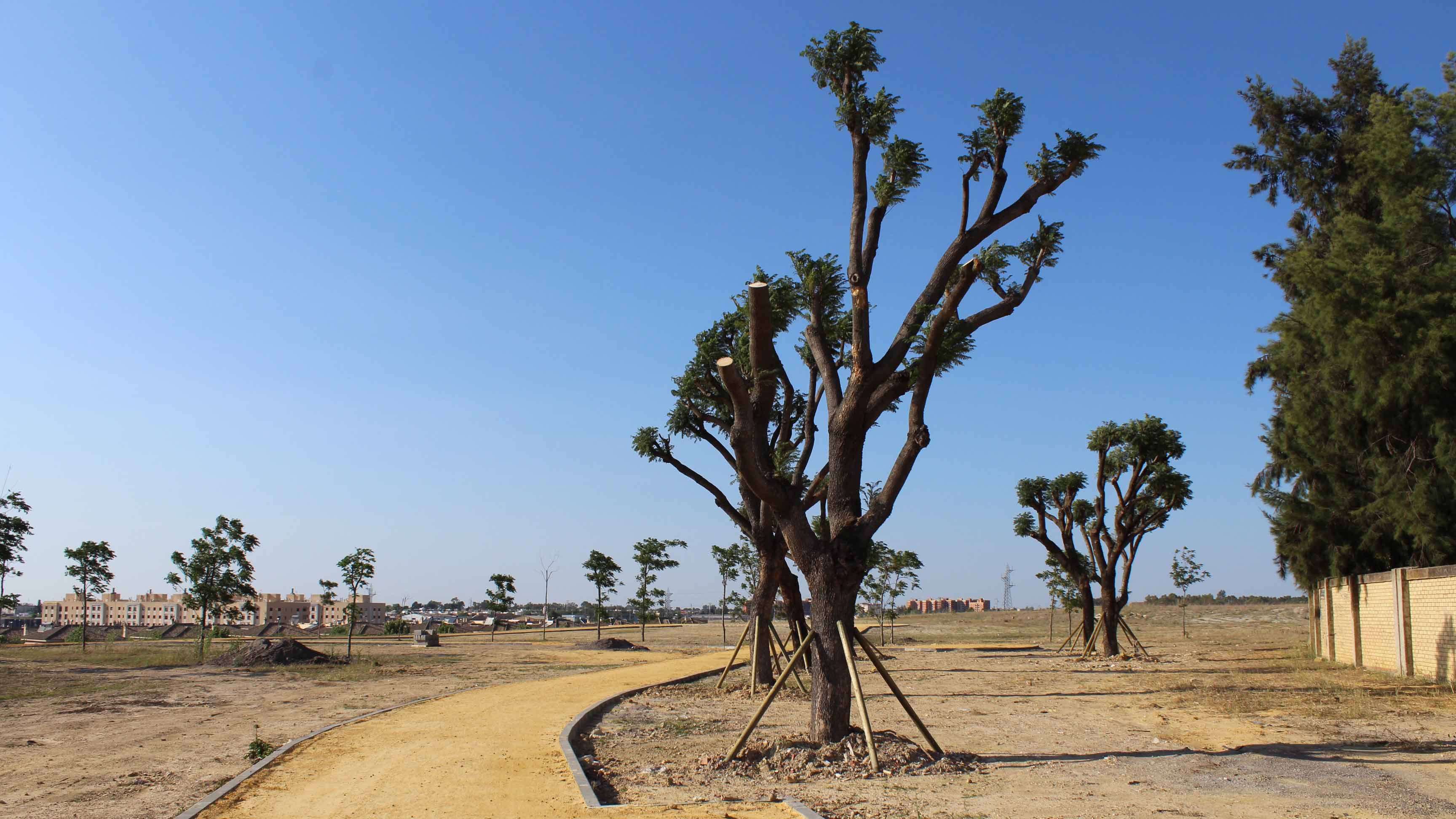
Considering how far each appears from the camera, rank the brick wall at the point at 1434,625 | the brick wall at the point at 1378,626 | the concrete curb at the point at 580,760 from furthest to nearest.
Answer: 1. the brick wall at the point at 1378,626
2. the brick wall at the point at 1434,625
3. the concrete curb at the point at 580,760

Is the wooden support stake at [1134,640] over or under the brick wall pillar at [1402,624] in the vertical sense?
under

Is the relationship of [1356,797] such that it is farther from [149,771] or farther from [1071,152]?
[149,771]

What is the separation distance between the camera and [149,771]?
10.4 m

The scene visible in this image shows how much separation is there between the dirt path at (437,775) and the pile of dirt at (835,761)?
1653mm

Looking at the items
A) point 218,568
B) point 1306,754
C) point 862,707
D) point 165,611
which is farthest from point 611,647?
point 165,611

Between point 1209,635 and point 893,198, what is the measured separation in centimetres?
5052

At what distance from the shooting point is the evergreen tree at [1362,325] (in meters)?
20.3

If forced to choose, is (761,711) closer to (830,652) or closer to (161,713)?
(830,652)

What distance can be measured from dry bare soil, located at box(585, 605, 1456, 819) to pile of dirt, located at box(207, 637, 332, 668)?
13.9m

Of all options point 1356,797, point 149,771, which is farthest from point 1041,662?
point 149,771

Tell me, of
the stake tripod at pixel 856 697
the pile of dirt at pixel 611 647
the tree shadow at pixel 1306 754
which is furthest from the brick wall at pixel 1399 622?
the pile of dirt at pixel 611 647

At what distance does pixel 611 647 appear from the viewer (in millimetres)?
42562

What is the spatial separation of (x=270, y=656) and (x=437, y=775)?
21133 millimetres

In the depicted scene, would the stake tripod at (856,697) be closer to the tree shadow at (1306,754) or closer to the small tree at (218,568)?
the tree shadow at (1306,754)
